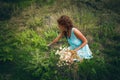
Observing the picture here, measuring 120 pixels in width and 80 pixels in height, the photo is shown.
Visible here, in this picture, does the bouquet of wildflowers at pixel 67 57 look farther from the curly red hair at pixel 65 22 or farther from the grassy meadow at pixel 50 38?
the curly red hair at pixel 65 22

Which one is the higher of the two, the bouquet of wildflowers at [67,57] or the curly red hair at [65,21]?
the curly red hair at [65,21]

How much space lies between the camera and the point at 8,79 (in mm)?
7844

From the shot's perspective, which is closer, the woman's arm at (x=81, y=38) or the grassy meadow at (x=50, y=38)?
the woman's arm at (x=81, y=38)

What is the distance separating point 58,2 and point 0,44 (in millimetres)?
2468

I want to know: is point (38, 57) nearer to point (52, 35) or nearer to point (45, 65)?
point (45, 65)

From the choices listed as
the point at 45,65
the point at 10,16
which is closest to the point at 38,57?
the point at 45,65

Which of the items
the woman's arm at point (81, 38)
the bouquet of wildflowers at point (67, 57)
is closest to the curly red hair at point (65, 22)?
the woman's arm at point (81, 38)

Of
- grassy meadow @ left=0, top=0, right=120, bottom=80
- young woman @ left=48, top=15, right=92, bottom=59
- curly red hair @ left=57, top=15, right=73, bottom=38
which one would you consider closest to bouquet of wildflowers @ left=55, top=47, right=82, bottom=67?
young woman @ left=48, top=15, right=92, bottom=59

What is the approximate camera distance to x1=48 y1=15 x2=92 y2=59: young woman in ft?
23.5

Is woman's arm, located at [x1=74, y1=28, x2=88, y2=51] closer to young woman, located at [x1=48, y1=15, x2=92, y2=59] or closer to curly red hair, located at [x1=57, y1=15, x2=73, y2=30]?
young woman, located at [x1=48, y1=15, x2=92, y2=59]

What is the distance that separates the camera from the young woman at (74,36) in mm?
7172

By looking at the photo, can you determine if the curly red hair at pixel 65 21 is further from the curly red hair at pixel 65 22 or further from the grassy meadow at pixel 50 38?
the grassy meadow at pixel 50 38

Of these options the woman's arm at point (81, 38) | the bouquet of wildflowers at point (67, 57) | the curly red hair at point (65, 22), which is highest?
the curly red hair at point (65, 22)

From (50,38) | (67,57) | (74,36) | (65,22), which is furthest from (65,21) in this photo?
(50,38)
